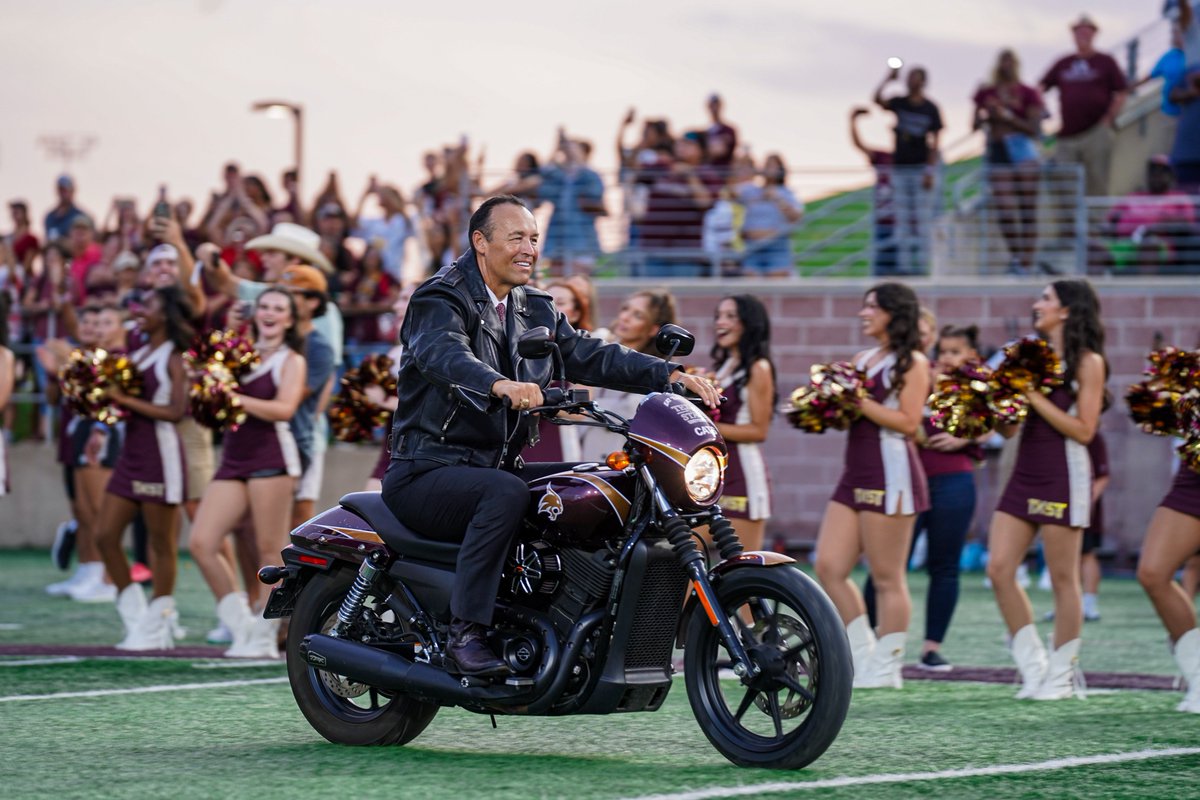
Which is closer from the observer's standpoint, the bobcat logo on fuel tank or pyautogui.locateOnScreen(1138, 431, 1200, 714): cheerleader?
the bobcat logo on fuel tank

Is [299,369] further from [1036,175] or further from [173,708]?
[1036,175]

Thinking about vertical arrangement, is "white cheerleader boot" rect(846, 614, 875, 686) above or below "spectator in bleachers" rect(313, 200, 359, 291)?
below

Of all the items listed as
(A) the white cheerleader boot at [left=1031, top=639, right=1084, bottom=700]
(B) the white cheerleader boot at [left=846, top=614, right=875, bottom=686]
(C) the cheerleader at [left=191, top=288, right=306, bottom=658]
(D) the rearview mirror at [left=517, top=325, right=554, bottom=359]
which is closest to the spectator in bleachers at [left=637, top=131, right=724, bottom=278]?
(C) the cheerleader at [left=191, top=288, right=306, bottom=658]

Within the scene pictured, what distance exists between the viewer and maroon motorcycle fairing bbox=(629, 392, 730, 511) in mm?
6027

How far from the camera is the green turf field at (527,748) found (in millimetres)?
5852

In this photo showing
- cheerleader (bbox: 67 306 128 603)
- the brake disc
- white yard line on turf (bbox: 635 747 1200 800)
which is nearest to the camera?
white yard line on turf (bbox: 635 747 1200 800)

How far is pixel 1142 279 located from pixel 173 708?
12.2 meters

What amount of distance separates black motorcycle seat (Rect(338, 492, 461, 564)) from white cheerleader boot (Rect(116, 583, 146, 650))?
12.3 feet

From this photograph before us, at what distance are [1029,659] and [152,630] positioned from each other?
4.66 m

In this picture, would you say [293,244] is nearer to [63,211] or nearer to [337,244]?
[337,244]

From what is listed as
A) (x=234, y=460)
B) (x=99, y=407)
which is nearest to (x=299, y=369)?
(x=234, y=460)

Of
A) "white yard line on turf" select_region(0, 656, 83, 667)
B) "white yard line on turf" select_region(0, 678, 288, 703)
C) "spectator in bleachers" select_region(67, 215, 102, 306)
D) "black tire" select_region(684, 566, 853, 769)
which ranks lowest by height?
"white yard line on turf" select_region(0, 656, 83, 667)

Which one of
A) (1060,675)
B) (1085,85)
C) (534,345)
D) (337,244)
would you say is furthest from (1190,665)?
(337,244)

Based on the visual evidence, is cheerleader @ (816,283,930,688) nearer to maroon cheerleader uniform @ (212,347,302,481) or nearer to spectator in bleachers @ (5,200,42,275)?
maroon cheerleader uniform @ (212,347,302,481)
